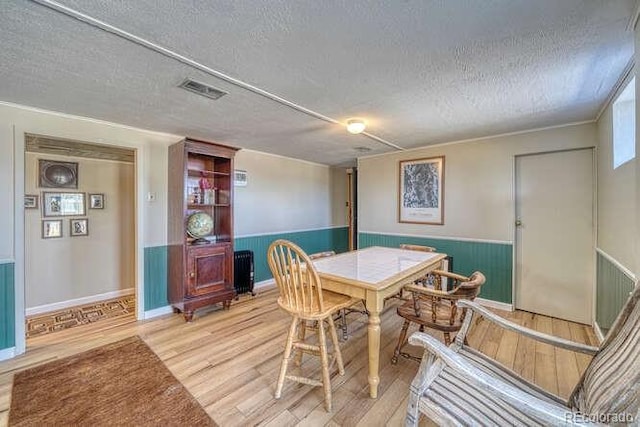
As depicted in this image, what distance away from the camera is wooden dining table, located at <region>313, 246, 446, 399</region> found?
1704mm

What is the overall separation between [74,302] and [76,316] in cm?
51

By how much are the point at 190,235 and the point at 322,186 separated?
9.62 feet

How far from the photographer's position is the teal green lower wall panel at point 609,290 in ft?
6.43

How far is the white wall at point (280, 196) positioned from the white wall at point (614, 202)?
3.96 metres

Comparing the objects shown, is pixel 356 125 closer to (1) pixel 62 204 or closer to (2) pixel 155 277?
(2) pixel 155 277

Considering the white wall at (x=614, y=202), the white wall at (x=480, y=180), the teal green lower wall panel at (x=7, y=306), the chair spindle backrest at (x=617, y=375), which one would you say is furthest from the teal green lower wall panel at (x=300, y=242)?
the white wall at (x=614, y=202)

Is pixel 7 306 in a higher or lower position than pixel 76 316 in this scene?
higher

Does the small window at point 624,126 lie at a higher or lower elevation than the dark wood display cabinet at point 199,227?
higher

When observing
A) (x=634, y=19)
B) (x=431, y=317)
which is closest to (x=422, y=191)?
(x=431, y=317)

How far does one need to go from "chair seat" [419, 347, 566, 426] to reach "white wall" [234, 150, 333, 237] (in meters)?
3.47

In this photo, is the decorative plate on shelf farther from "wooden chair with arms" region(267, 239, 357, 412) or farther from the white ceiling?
"wooden chair with arms" region(267, 239, 357, 412)

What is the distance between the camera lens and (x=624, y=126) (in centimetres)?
208

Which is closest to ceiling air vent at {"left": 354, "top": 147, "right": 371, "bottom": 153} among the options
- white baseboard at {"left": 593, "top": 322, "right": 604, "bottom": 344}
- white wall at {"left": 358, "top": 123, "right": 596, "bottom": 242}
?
white wall at {"left": 358, "top": 123, "right": 596, "bottom": 242}

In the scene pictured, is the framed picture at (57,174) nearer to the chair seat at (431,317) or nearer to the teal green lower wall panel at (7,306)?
the teal green lower wall panel at (7,306)
